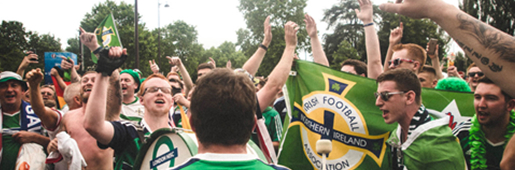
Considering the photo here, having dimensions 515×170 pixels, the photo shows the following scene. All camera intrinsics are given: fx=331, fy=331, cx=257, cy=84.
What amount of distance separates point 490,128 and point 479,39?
5.98 feet

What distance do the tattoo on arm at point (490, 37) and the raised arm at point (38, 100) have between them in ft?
13.6

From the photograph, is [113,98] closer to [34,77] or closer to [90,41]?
[90,41]

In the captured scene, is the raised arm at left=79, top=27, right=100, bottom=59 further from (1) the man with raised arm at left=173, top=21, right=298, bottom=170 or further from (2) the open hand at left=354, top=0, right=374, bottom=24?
(2) the open hand at left=354, top=0, right=374, bottom=24

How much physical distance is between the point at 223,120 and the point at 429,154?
171 centimetres

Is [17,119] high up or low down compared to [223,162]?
down

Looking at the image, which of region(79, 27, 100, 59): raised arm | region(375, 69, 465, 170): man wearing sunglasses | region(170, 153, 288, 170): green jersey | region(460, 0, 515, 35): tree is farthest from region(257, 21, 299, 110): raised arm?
region(460, 0, 515, 35): tree

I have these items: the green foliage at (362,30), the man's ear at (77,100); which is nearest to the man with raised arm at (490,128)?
the man's ear at (77,100)

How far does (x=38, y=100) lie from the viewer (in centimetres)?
387

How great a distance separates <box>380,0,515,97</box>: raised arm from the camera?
1249 millimetres

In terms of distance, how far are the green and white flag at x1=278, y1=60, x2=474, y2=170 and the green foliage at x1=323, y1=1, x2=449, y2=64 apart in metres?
35.3

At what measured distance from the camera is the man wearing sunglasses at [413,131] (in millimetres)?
2354

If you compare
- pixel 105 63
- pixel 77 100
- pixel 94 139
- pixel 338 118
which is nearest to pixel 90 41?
pixel 105 63

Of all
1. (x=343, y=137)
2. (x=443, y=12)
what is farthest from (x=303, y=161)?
(x=443, y=12)

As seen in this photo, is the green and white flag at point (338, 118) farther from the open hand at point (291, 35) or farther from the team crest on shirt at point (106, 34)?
the team crest on shirt at point (106, 34)
